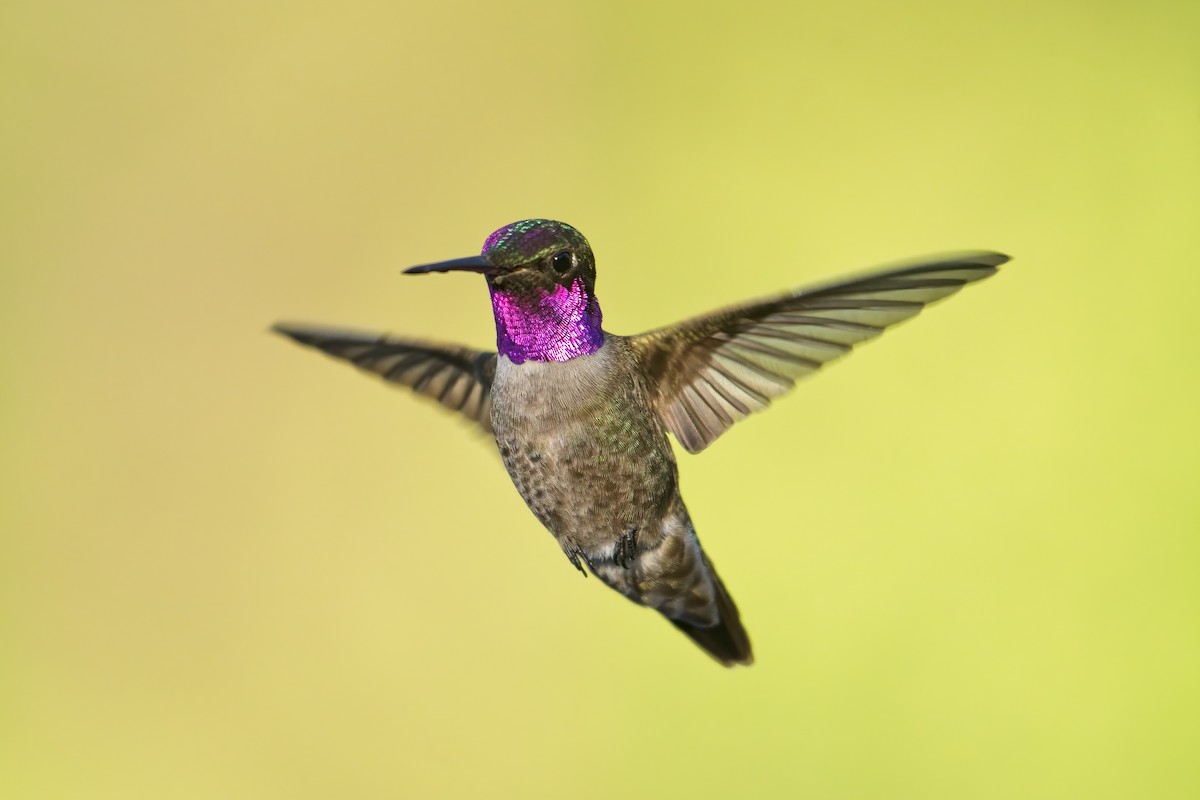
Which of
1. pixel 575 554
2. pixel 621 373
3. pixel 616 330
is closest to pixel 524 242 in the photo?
pixel 621 373

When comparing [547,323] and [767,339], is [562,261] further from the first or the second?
[767,339]

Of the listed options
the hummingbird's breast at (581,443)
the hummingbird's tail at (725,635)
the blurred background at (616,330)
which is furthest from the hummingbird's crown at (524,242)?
the blurred background at (616,330)

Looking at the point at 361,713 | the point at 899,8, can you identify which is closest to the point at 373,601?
the point at 361,713

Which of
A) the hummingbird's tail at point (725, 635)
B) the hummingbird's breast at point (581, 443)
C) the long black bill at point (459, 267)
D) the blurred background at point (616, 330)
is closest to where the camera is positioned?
the long black bill at point (459, 267)

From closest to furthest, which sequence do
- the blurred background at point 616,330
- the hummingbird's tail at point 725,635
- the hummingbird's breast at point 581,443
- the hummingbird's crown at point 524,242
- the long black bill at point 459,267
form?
the long black bill at point 459,267 < the hummingbird's crown at point 524,242 < the hummingbird's breast at point 581,443 < the hummingbird's tail at point 725,635 < the blurred background at point 616,330

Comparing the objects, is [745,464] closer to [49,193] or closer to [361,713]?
[361,713]

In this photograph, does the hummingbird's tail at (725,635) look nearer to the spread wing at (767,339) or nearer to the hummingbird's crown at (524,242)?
the spread wing at (767,339)
